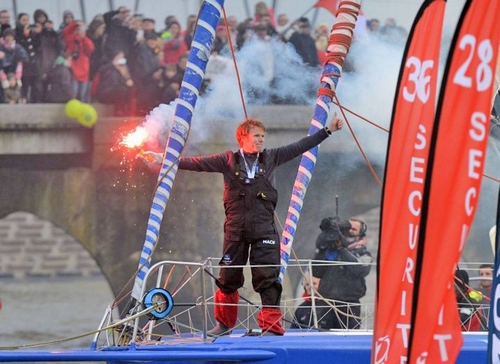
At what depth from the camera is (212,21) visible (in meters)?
7.20

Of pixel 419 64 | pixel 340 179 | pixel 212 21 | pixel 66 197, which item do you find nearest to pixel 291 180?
pixel 340 179

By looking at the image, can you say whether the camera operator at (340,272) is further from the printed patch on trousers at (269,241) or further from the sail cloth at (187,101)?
the printed patch on trousers at (269,241)

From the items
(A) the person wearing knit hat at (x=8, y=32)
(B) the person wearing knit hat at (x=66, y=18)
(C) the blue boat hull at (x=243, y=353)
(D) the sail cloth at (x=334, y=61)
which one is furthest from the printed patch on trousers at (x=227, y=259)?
(A) the person wearing knit hat at (x=8, y=32)

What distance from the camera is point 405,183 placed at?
457 cm

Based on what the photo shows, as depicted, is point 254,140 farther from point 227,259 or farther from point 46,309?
point 46,309

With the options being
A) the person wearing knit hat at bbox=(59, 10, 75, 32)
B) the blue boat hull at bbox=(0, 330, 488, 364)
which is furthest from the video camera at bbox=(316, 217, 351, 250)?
the person wearing knit hat at bbox=(59, 10, 75, 32)

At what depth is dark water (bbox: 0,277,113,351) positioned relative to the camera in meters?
11.4

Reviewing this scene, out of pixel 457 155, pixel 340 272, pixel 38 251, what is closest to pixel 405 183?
pixel 457 155

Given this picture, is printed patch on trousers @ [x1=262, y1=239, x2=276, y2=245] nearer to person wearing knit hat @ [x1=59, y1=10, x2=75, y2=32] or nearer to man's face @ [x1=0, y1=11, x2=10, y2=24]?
person wearing knit hat @ [x1=59, y1=10, x2=75, y2=32]

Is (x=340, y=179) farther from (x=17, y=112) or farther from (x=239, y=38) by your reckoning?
(x=17, y=112)

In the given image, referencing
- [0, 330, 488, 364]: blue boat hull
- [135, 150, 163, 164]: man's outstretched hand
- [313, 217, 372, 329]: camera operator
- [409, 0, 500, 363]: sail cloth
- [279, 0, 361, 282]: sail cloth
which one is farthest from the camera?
[313, 217, 372, 329]: camera operator

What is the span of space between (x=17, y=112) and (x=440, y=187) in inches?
318

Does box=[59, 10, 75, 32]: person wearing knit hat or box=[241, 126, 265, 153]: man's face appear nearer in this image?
box=[241, 126, 265, 153]: man's face

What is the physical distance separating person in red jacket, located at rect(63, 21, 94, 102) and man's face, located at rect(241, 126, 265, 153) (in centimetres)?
536
